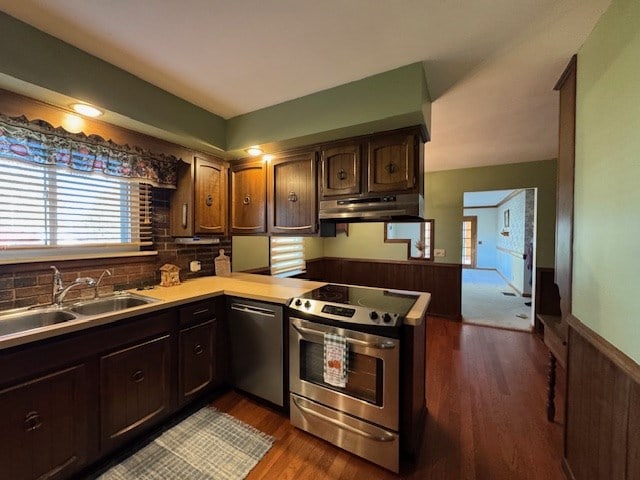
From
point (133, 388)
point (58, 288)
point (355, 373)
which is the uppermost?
point (58, 288)

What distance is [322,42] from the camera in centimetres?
160

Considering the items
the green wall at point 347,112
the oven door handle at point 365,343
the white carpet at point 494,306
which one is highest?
the green wall at point 347,112

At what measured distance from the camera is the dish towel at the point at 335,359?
1702 millimetres

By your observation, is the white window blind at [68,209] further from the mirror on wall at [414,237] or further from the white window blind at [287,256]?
the mirror on wall at [414,237]

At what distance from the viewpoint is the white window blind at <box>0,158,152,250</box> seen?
168 centimetres

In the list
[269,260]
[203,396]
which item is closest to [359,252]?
[269,260]

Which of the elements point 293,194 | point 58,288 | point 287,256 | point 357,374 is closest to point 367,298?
point 357,374

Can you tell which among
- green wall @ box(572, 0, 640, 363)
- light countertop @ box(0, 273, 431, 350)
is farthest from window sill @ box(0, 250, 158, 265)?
green wall @ box(572, 0, 640, 363)

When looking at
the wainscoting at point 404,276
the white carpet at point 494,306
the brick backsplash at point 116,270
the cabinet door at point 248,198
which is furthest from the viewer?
the wainscoting at point 404,276

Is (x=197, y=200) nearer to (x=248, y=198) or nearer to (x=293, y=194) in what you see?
(x=248, y=198)

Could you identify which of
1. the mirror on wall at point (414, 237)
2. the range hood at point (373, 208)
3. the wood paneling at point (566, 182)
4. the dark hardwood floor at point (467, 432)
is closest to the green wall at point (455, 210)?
the mirror on wall at point (414, 237)

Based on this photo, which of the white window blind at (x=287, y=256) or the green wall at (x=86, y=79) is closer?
the green wall at (x=86, y=79)

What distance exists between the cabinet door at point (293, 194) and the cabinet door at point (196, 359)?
1071 millimetres

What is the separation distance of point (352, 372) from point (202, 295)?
1272 mm
